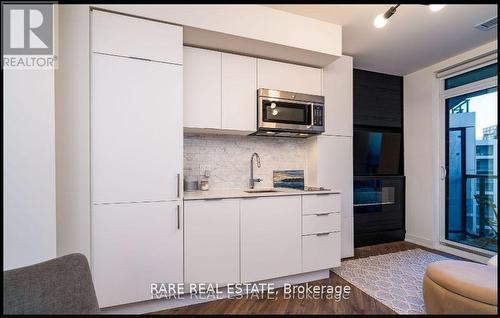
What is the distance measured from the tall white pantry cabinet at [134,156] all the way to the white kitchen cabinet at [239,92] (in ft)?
1.71

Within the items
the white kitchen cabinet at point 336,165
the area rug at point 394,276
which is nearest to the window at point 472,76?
the white kitchen cabinet at point 336,165

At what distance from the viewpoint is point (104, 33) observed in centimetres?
184

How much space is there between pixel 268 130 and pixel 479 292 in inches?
76.7

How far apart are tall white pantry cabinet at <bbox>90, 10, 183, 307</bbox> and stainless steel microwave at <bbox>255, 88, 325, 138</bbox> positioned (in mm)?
865

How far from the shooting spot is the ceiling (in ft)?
7.51

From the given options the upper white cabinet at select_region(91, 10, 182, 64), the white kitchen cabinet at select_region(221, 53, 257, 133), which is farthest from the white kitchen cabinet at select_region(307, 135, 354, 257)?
the upper white cabinet at select_region(91, 10, 182, 64)

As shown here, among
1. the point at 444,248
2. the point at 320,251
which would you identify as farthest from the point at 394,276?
the point at 444,248

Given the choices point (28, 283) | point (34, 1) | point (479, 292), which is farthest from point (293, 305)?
point (34, 1)

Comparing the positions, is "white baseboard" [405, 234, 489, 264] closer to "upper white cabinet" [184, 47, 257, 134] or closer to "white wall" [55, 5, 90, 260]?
"upper white cabinet" [184, 47, 257, 134]

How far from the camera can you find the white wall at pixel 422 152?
352cm

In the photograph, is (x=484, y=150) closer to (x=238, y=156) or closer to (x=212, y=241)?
(x=238, y=156)

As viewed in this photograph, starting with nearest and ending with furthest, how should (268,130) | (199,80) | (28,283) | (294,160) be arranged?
1. (28,283)
2. (199,80)
3. (268,130)
4. (294,160)

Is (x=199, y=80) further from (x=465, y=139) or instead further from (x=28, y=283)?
(x=465, y=139)

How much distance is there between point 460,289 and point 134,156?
2.42m
